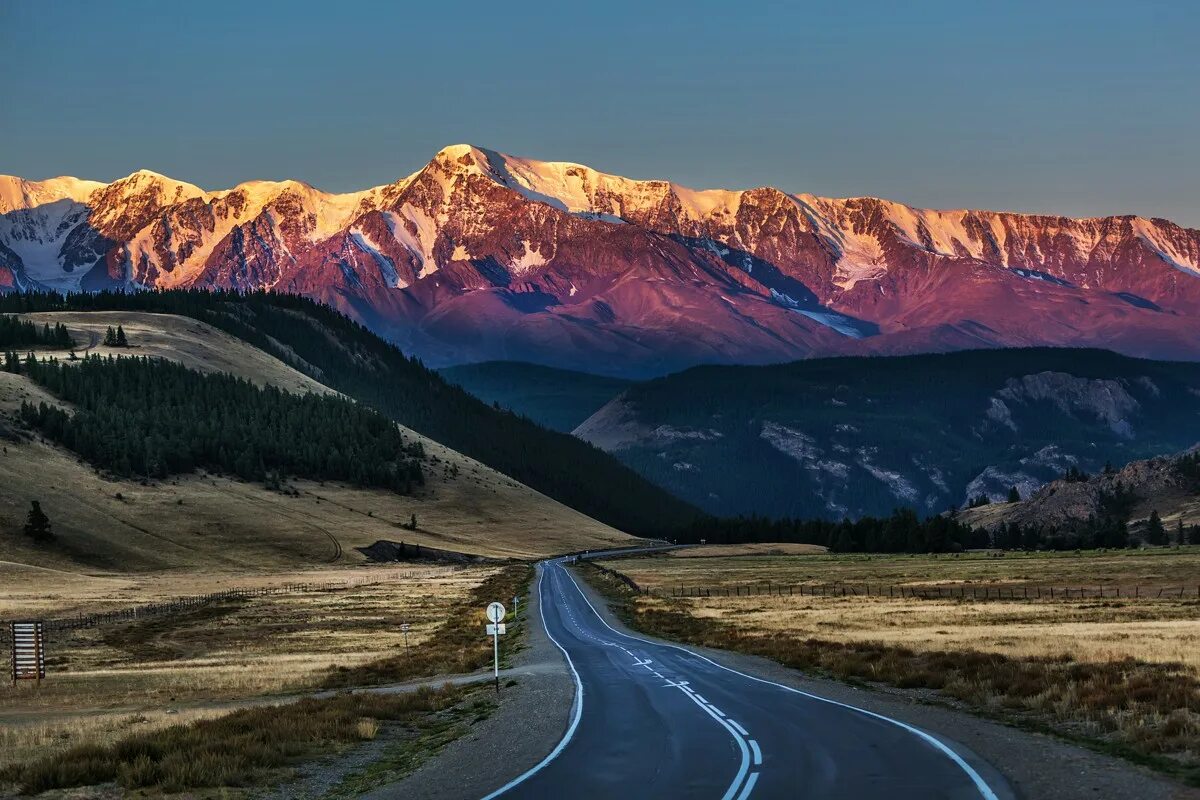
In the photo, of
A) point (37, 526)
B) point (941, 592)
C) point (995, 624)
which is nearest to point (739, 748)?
point (995, 624)

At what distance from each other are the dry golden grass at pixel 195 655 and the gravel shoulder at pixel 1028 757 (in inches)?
795

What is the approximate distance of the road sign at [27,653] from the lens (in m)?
55.4

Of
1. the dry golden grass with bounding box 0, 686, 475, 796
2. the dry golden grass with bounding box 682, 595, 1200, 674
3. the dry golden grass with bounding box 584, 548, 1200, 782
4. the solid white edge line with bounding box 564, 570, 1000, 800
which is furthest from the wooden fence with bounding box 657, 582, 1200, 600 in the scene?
the dry golden grass with bounding box 0, 686, 475, 796

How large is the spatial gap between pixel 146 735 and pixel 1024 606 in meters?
66.4

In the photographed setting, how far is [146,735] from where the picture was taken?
3216 cm

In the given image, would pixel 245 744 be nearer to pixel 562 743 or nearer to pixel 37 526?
pixel 562 743

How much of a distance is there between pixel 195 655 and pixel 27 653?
12700 mm

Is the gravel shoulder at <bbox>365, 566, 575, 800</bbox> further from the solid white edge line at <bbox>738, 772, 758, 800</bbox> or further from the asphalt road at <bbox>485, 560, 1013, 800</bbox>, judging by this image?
the solid white edge line at <bbox>738, 772, 758, 800</bbox>

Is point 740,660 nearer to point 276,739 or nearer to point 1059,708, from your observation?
point 1059,708

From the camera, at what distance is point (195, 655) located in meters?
69.2

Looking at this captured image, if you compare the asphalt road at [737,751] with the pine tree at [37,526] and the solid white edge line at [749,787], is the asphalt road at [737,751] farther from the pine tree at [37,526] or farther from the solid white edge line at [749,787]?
the pine tree at [37,526]

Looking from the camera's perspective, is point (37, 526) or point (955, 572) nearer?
point (955, 572)

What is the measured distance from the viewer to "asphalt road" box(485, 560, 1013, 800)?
2366cm

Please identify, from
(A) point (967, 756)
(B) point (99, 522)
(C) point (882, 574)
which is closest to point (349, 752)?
(A) point (967, 756)
